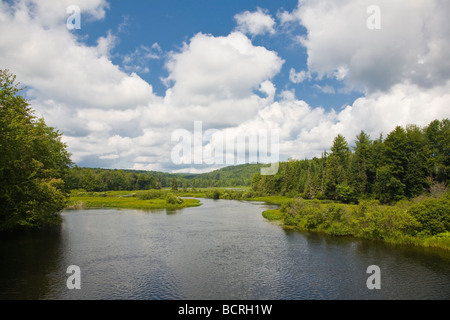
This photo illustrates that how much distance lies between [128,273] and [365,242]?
31634 millimetres

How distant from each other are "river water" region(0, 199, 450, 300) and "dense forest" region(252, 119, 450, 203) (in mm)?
33826

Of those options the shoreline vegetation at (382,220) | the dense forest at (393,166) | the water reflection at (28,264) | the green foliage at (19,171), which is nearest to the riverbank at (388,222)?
the shoreline vegetation at (382,220)

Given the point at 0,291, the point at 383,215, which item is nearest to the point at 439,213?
the point at 383,215

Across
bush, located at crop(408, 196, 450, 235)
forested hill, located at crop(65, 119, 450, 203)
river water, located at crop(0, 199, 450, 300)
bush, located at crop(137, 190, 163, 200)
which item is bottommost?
river water, located at crop(0, 199, 450, 300)

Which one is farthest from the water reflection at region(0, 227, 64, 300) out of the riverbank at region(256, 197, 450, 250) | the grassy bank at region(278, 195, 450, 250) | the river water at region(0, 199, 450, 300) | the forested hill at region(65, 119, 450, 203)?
the grassy bank at region(278, 195, 450, 250)

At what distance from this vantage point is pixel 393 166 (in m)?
66.6

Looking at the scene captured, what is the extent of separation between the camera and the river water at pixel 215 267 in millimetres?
22906

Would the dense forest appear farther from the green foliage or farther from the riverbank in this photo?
the green foliage

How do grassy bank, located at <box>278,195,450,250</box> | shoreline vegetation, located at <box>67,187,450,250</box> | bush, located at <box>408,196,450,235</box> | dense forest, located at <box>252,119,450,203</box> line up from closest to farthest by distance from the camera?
bush, located at <box>408,196,450,235</box> < grassy bank, located at <box>278,195,450,250</box> < shoreline vegetation, located at <box>67,187,450,250</box> < dense forest, located at <box>252,119,450,203</box>

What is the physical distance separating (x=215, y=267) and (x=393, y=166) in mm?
56380

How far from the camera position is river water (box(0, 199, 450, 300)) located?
75.2 feet

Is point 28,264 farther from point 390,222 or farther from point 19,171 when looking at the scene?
point 390,222

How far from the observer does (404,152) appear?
65.8m
